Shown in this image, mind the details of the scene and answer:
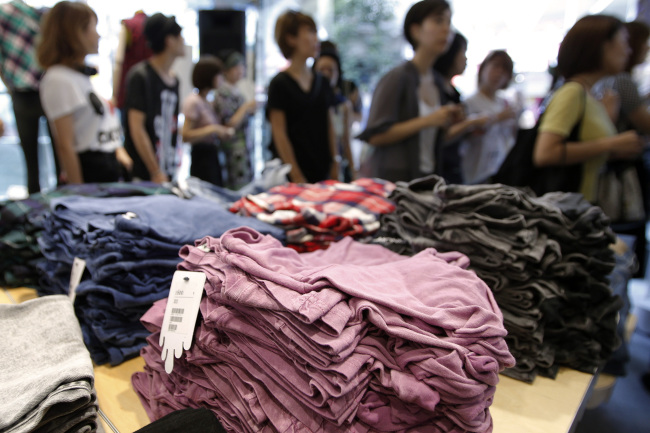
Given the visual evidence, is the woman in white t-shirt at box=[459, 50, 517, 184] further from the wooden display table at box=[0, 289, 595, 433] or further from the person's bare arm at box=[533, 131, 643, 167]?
the wooden display table at box=[0, 289, 595, 433]

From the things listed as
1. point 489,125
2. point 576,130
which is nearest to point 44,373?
point 576,130

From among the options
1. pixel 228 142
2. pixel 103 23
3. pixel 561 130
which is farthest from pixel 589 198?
pixel 103 23

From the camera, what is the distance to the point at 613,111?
1.43 m

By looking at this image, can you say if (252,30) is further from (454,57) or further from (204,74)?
(454,57)

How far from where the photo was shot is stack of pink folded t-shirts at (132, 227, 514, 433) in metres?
0.50

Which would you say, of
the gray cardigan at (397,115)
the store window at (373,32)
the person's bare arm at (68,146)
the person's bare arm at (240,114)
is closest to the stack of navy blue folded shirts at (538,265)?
the gray cardigan at (397,115)

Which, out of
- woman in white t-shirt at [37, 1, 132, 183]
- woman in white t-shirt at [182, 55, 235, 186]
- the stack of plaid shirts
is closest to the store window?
woman in white t-shirt at [182, 55, 235, 186]

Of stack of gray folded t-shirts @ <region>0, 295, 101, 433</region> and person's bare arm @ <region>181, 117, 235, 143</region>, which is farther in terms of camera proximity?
person's bare arm @ <region>181, 117, 235, 143</region>

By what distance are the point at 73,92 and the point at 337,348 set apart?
144 cm

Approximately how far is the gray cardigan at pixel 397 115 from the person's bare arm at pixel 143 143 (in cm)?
95

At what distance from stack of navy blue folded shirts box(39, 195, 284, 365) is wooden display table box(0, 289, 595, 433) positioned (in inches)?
2.1

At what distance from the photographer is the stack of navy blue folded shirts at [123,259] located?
2.61 feet

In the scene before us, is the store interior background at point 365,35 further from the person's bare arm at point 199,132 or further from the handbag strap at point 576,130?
the handbag strap at point 576,130

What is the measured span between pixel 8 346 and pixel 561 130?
4.62 feet
